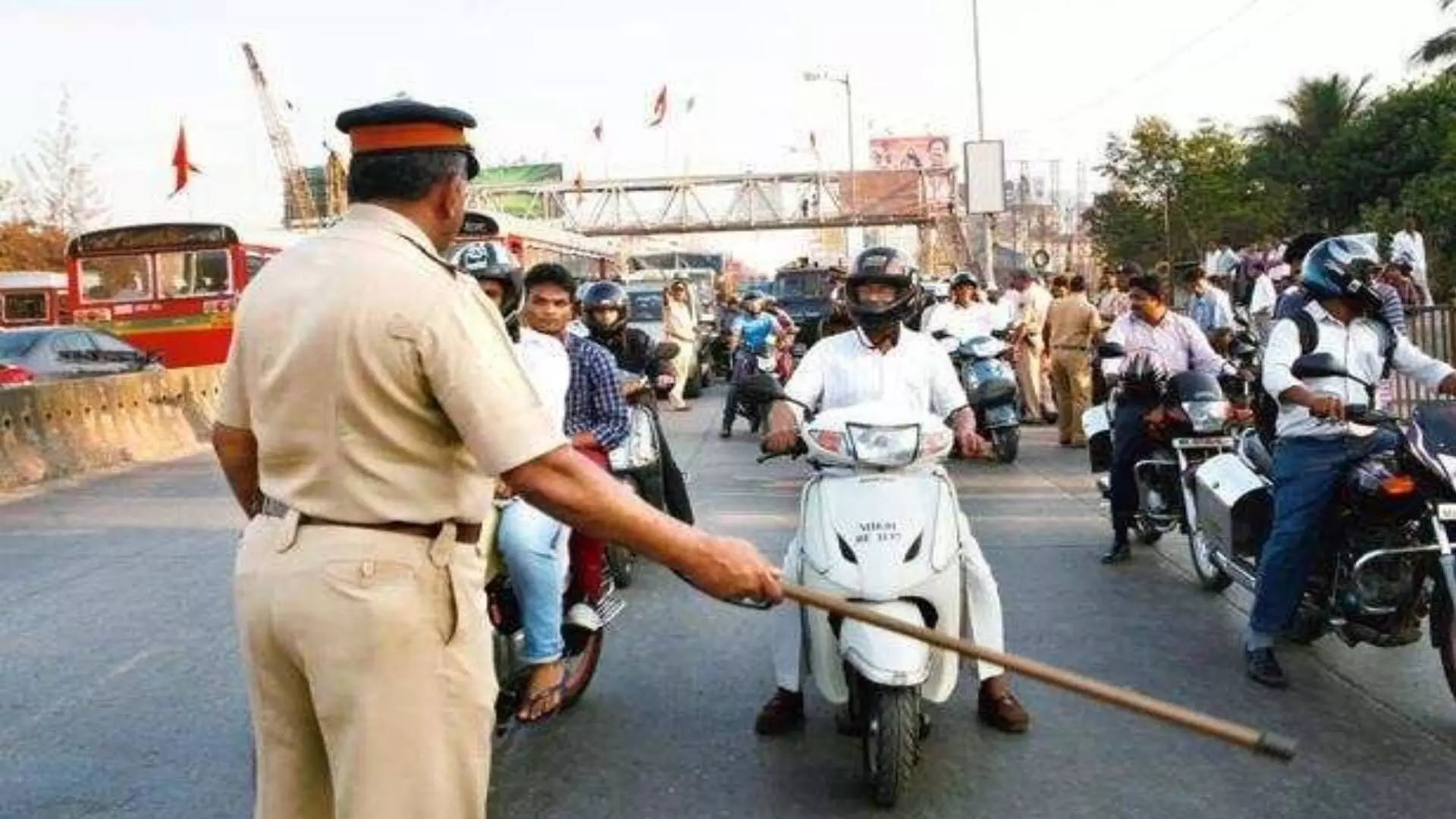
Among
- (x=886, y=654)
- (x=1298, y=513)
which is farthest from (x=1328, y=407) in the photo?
(x=886, y=654)

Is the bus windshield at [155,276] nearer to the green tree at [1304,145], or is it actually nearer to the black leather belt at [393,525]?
the black leather belt at [393,525]

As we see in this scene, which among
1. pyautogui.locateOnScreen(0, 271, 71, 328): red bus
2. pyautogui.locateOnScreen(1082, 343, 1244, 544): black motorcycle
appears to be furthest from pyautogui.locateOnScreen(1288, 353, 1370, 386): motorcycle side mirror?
pyautogui.locateOnScreen(0, 271, 71, 328): red bus

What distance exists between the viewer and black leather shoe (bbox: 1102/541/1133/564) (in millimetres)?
8523

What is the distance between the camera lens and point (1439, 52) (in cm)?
3828

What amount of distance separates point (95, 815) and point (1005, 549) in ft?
18.3

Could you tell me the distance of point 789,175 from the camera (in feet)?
279

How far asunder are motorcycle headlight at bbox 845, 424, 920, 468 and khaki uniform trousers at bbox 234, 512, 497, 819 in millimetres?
2242

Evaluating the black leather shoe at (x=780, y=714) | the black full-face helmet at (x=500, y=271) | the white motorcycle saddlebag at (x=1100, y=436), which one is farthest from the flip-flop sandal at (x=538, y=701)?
the white motorcycle saddlebag at (x=1100, y=436)

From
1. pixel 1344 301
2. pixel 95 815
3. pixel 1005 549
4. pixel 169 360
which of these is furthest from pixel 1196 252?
pixel 95 815

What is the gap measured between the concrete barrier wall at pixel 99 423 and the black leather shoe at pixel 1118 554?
9.16 meters

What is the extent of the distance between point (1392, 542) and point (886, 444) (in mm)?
2035

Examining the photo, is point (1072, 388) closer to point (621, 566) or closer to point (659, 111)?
point (621, 566)

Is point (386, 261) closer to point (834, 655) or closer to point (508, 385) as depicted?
point (508, 385)

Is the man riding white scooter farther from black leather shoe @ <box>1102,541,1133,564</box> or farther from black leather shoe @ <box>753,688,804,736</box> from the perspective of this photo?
black leather shoe @ <box>1102,541,1133,564</box>
